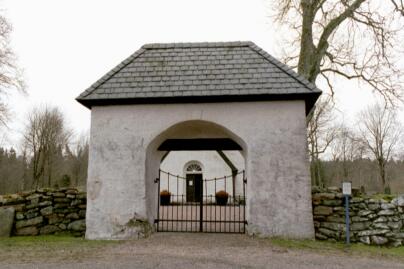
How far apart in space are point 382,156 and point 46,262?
3191cm

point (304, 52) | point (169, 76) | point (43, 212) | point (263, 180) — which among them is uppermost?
point (304, 52)

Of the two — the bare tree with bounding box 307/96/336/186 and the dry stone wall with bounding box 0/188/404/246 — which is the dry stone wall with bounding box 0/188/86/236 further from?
the bare tree with bounding box 307/96/336/186

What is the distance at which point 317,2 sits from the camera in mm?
13797

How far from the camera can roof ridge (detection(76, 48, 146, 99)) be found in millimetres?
8547

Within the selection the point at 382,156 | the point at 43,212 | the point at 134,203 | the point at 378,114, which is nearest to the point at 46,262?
the point at 134,203

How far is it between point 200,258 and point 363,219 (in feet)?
14.7

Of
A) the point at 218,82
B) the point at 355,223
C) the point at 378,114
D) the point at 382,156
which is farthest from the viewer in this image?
the point at 378,114

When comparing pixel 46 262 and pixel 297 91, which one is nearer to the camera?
pixel 46 262

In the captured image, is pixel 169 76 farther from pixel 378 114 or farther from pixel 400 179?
pixel 400 179

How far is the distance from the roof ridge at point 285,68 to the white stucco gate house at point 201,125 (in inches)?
1.9

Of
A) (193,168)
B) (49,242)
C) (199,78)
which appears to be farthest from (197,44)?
(193,168)

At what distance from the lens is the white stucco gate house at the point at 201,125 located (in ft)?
25.3

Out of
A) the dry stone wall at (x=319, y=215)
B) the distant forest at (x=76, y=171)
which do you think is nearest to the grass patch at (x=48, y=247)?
the dry stone wall at (x=319, y=215)

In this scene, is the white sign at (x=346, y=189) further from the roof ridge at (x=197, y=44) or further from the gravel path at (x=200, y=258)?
the roof ridge at (x=197, y=44)
